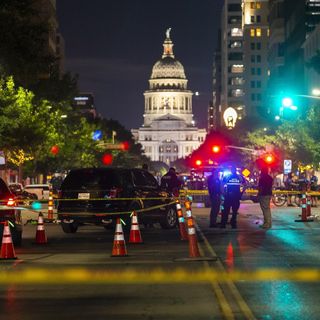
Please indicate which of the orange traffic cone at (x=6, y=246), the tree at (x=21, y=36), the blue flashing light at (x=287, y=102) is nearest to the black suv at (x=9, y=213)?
the orange traffic cone at (x=6, y=246)

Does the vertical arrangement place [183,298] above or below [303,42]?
below

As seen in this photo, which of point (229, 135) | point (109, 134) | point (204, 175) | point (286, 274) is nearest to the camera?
point (286, 274)

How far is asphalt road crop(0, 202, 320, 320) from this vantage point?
446 inches

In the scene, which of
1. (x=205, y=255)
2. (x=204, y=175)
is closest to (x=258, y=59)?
(x=204, y=175)

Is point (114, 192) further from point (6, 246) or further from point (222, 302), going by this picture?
point (222, 302)

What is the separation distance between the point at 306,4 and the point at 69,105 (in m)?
42.7

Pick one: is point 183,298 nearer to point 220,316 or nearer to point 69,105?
point 220,316

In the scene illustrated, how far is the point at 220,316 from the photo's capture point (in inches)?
429

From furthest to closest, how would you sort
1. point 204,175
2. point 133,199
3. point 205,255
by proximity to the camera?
1. point 204,175
2. point 133,199
3. point 205,255

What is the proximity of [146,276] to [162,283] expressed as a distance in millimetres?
1111

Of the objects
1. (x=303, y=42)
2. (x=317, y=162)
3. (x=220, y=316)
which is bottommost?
(x=220, y=316)

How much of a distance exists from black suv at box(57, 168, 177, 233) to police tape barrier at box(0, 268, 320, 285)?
10.2 metres

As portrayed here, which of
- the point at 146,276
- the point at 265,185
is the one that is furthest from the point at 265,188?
the point at 146,276

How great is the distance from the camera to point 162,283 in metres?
14.0
